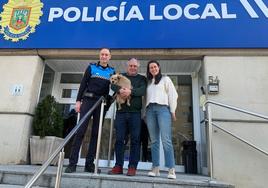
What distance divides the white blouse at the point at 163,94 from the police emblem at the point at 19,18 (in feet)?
10.3

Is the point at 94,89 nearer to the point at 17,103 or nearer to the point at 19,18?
the point at 17,103

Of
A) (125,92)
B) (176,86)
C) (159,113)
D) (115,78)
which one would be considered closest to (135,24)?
(176,86)

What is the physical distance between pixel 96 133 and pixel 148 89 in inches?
35.7

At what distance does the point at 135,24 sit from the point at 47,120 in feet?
8.19

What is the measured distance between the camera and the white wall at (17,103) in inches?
172

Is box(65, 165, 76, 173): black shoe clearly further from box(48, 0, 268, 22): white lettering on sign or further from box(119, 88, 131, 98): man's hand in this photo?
box(48, 0, 268, 22): white lettering on sign

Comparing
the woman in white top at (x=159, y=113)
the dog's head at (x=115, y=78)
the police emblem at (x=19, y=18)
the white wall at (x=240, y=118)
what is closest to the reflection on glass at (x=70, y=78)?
the police emblem at (x=19, y=18)

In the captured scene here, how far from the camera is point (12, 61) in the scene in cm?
491

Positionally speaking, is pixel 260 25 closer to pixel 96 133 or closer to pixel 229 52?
pixel 229 52

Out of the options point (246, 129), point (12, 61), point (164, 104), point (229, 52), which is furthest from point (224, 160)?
point (12, 61)

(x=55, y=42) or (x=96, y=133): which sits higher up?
(x=55, y=42)

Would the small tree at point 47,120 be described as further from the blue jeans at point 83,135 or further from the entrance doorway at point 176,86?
the blue jeans at point 83,135

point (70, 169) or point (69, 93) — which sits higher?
point (69, 93)

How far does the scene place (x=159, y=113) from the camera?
10.1 ft
